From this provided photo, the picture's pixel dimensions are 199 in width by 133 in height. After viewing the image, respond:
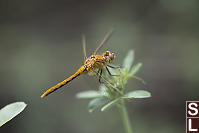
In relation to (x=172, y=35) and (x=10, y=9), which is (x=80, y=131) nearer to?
(x=172, y=35)

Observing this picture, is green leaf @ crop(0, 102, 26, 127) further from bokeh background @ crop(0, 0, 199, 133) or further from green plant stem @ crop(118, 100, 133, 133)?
bokeh background @ crop(0, 0, 199, 133)

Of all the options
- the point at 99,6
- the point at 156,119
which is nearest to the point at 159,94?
the point at 156,119
